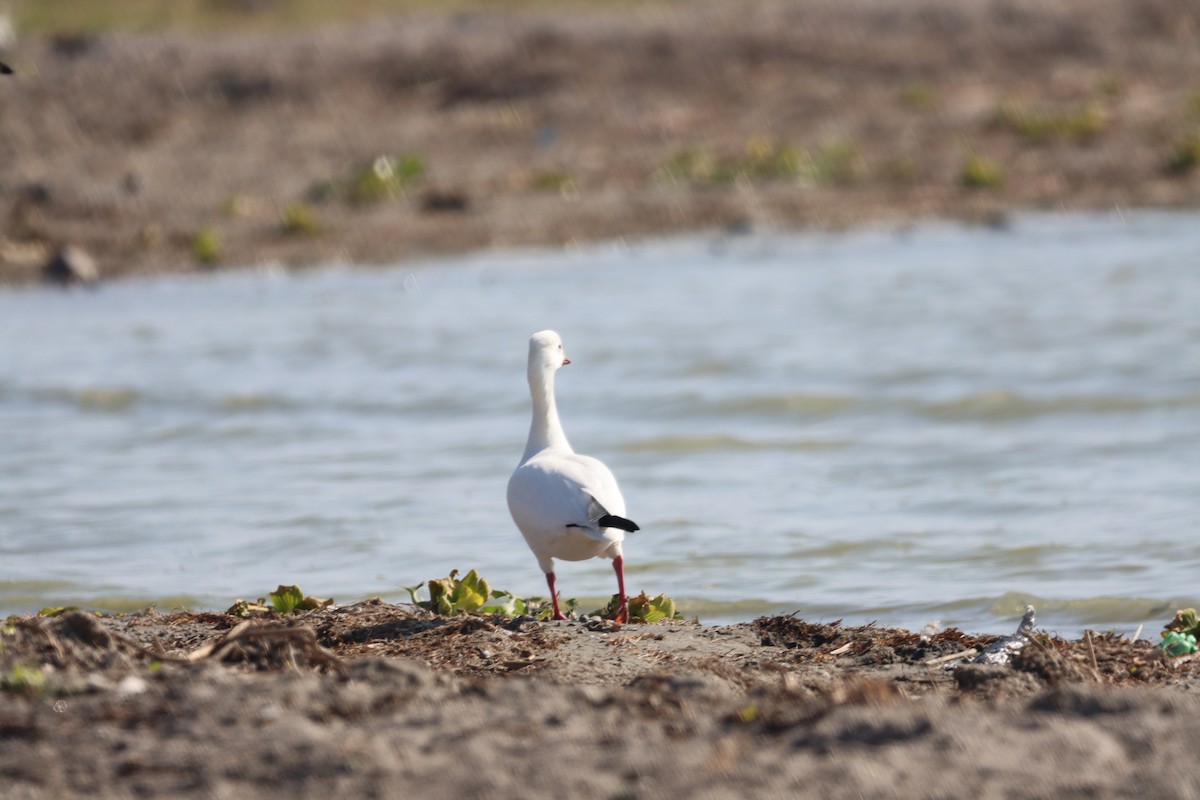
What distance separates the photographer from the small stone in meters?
19.1

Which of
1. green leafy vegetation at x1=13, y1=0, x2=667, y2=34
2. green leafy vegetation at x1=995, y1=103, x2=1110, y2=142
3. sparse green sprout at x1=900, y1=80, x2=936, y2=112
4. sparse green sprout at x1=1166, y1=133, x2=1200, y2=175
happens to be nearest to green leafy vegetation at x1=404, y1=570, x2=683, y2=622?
sparse green sprout at x1=1166, y1=133, x2=1200, y2=175

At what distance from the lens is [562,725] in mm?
4699

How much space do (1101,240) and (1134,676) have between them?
14446 millimetres

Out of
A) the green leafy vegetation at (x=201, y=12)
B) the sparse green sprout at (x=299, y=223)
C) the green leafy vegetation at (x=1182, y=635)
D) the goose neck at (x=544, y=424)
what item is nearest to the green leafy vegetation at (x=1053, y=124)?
the green leafy vegetation at (x=201, y=12)

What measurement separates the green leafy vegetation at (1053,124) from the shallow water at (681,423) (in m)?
2.55

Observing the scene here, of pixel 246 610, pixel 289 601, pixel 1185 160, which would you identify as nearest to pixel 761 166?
pixel 1185 160

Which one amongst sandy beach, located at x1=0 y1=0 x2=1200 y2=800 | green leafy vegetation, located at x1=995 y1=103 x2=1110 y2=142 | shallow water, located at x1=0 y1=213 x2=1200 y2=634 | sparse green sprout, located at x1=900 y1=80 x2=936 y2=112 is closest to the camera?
sandy beach, located at x1=0 y1=0 x2=1200 y2=800

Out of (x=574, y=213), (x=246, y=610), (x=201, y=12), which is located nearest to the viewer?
(x=246, y=610)

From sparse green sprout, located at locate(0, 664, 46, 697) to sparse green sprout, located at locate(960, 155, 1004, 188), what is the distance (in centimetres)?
1792

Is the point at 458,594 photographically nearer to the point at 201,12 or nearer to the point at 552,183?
the point at 552,183

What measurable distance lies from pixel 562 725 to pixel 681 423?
7.71 metres

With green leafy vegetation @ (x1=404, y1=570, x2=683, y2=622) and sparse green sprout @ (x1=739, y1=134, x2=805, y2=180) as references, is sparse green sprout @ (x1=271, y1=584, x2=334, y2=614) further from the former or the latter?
sparse green sprout @ (x1=739, y1=134, x2=805, y2=180)

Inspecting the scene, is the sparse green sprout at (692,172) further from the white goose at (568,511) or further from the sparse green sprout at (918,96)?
the white goose at (568,511)

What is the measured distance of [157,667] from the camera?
525 centimetres
